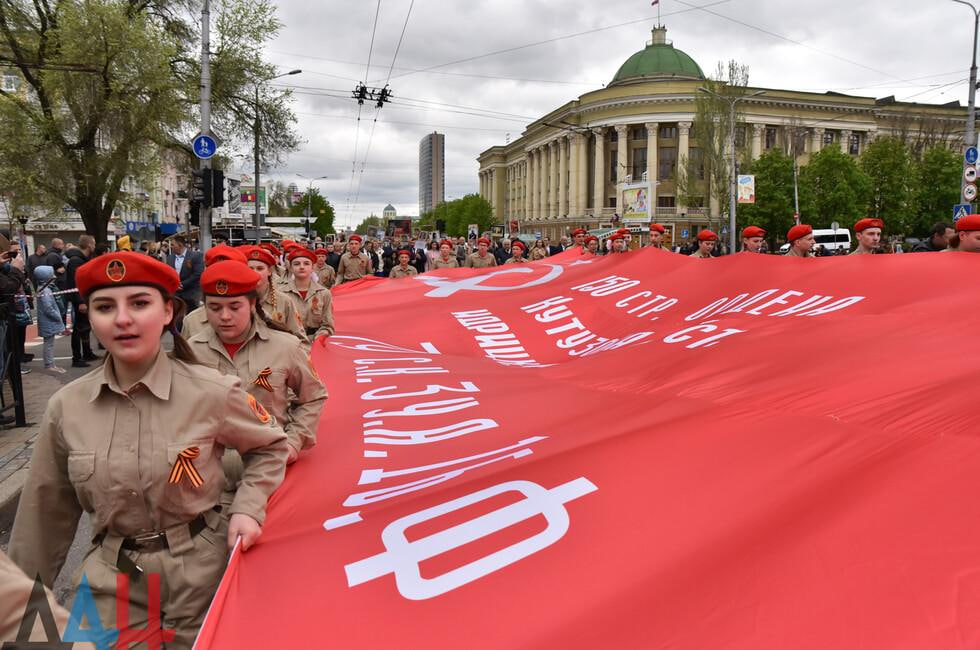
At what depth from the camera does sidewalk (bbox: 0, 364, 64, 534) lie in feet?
16.4

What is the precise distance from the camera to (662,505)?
8.50ft

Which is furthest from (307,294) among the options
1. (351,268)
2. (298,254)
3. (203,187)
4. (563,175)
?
(563,175)

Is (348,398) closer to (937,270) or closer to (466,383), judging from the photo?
(466,383)

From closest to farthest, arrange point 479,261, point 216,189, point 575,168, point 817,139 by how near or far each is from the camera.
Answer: point 479,261 < point 216,189 < point 817,139 < point 575,168

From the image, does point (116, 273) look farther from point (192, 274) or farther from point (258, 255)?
point (192, 274)

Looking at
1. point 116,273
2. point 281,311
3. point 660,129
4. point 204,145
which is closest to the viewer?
point 116,273

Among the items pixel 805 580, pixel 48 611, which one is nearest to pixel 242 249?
pixel 48 611

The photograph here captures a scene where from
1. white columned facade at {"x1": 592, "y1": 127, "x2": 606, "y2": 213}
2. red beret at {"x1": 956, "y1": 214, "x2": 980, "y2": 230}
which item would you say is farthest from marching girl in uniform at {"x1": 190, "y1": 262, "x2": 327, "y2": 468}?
white columned facade at {"x1": 592, "y1": 127, "x2": 606, "y2": 213}

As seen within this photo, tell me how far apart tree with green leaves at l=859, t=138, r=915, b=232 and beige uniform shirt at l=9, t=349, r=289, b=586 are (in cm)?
5667

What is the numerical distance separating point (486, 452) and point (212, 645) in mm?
1614

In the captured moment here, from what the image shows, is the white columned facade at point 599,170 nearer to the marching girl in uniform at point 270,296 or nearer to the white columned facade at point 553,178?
the white columned facade at point 553,178

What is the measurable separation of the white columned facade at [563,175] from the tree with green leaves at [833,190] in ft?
153

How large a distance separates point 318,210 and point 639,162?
4958 centimetres

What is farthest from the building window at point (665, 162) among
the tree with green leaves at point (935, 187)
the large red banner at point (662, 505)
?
the large red banner at point (662, 505)
